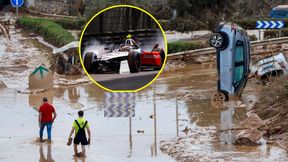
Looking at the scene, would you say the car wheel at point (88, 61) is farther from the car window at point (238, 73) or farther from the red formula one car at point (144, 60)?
the car window at point (238, 73)

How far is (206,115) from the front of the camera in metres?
21.7

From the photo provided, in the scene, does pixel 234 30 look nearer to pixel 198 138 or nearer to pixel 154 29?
pixel 198 138

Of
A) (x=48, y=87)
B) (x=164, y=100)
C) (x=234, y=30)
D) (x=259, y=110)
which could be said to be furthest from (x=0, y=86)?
(x=259, y=110)

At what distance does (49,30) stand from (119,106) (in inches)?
954

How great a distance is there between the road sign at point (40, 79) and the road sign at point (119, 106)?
904 cm

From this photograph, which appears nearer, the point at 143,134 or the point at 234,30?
the point at 143,134

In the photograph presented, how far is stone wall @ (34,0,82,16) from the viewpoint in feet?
191

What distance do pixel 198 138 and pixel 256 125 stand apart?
1.44 m

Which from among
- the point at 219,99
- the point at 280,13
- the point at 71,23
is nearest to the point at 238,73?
the point at 219,99

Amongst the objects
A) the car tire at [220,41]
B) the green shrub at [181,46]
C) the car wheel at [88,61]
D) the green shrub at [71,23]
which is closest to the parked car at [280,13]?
the green shrub at [71,23]

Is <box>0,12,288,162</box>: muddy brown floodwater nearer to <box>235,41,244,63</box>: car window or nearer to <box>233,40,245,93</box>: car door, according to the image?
<box>233,40,245,93</box>: car door

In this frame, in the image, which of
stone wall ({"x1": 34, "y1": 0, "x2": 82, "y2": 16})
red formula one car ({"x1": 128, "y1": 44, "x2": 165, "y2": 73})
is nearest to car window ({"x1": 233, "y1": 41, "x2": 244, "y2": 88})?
red formula one car ({"x1": 128, "y1": 44, "x2": 165, "y2": 73})

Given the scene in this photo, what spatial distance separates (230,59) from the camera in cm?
2359

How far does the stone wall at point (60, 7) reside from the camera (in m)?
58.1
